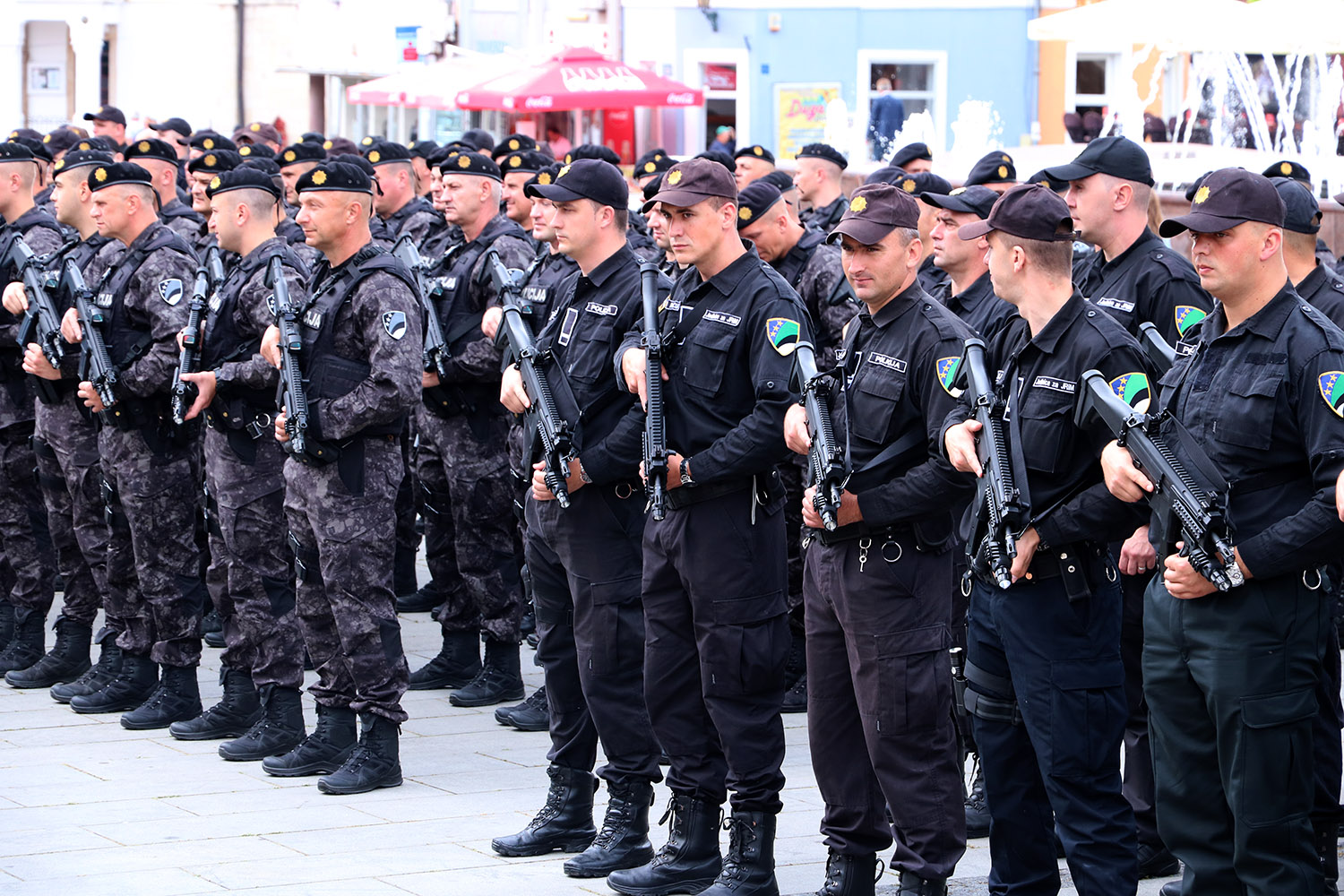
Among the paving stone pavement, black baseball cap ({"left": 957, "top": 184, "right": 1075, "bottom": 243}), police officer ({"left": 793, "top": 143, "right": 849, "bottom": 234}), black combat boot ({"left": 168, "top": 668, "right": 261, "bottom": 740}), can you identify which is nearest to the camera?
black baseball cap ({"left": 957, "top": 184, "right": 1075, "bottom": 243})

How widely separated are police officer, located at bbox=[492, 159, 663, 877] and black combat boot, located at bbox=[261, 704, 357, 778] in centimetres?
126

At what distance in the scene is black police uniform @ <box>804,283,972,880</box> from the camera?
5328 millimetres

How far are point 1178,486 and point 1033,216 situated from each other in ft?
3.45

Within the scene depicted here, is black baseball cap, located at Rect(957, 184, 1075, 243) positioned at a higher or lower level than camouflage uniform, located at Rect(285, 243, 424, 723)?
higher

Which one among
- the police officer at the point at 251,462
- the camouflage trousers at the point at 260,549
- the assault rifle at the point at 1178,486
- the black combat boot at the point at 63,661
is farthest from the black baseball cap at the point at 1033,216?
the black combat boot at the point at 63,661

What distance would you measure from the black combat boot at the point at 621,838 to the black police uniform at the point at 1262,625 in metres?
2.05

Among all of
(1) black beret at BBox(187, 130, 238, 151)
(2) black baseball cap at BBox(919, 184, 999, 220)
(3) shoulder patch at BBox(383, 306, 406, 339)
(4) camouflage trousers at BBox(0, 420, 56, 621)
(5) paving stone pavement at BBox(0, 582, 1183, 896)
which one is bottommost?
(5) paving stone pavement at BBox(0, 582, 1183, 896)

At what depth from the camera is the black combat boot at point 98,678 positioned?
878 cm

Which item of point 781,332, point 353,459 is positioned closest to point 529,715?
point 353,459

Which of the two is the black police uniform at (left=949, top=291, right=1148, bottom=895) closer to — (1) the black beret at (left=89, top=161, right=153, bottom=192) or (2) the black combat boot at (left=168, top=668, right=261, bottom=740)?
(2) the black combat boot at (left=168, top=668, right=261, bottom=740)

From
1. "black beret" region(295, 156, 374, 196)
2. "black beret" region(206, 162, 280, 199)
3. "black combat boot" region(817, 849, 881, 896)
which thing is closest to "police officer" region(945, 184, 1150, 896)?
"black combat boot" region(817, 849, 881, 896)

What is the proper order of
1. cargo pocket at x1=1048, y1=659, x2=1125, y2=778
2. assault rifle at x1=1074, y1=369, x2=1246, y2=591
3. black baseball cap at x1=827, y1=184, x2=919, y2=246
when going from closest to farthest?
1. assault rifle at x1=1074, y1=369, x2=1246, y2=591
2. cargo pocket at x1=1048, y1=659, x2=1125, y2=778
3. black baseball cap at x1=827, y1=184, x2=919, y2=246

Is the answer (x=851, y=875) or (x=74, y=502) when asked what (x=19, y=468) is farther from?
(x=851, y=875)

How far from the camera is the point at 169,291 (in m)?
8.18
